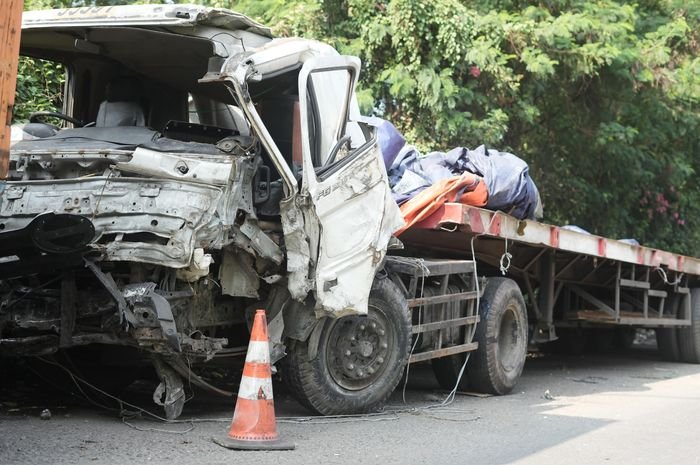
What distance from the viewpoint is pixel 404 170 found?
8.81m

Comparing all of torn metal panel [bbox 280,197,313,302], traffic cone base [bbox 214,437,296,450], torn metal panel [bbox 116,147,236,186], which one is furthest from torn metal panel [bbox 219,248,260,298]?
traffic cone base [bbox 214,437,296,450]

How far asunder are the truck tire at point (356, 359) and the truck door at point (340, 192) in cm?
38

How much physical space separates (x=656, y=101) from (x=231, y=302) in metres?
10.5

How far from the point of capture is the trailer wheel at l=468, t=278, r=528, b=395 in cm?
873

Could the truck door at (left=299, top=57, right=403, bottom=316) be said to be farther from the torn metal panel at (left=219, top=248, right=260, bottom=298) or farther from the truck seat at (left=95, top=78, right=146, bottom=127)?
the truck seat at (left=95, top=78, right=146, bottom=127)

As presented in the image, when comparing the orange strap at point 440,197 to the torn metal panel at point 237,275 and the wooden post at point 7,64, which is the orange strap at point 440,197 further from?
the wooden post at point 7,64

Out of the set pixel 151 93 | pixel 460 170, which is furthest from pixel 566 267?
pixel 151 93

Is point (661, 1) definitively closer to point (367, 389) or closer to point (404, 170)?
point (404, 170)

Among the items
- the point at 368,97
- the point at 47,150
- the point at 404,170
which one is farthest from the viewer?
the point at 368,97

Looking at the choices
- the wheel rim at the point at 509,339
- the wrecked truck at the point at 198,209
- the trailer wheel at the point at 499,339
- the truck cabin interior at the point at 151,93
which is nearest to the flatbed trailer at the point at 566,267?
the trailer wheel at the point at 499,339

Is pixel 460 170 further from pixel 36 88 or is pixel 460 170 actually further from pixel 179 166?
pixel 36 88

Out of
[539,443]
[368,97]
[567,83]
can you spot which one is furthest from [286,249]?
[567,83]

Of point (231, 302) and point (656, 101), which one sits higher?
point (656, 101)

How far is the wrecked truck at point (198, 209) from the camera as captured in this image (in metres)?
5.56
